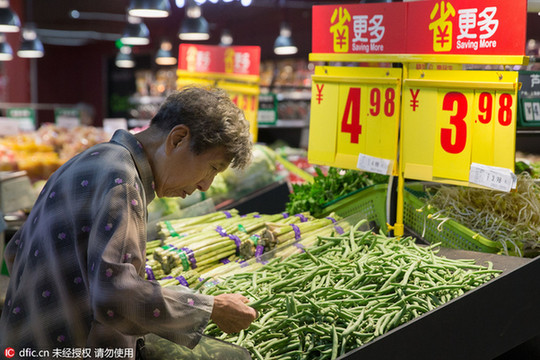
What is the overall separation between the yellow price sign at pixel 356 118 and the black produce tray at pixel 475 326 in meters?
0.96

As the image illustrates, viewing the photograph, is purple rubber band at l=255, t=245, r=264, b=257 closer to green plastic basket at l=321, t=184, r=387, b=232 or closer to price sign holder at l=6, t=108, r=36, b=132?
green plastic basket at l=321, t=184, r=387, b=232

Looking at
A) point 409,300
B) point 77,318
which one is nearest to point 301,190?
point 409,300

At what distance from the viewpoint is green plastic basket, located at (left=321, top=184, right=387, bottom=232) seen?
3225mm

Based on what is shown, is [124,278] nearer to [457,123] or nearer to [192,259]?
[192,259]

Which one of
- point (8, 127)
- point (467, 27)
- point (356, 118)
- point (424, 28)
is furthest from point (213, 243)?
point (8, 127)

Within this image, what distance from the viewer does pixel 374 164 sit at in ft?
10.3

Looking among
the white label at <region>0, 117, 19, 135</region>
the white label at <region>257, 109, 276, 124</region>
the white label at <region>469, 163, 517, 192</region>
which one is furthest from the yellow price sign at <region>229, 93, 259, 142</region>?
the white label at <region>0, 117, 19, 135</region>

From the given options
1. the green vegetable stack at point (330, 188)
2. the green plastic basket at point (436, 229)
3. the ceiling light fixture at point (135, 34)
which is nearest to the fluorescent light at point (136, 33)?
the ceiling light fixture at point (135, 34)

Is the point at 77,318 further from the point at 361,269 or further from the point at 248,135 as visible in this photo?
the point at 361,269

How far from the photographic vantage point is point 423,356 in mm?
2146

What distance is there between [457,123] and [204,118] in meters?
1.53

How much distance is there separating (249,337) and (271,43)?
52.7 feet

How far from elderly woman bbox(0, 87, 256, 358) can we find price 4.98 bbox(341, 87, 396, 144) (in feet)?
4.61

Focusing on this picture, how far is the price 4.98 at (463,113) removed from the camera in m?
2.65
